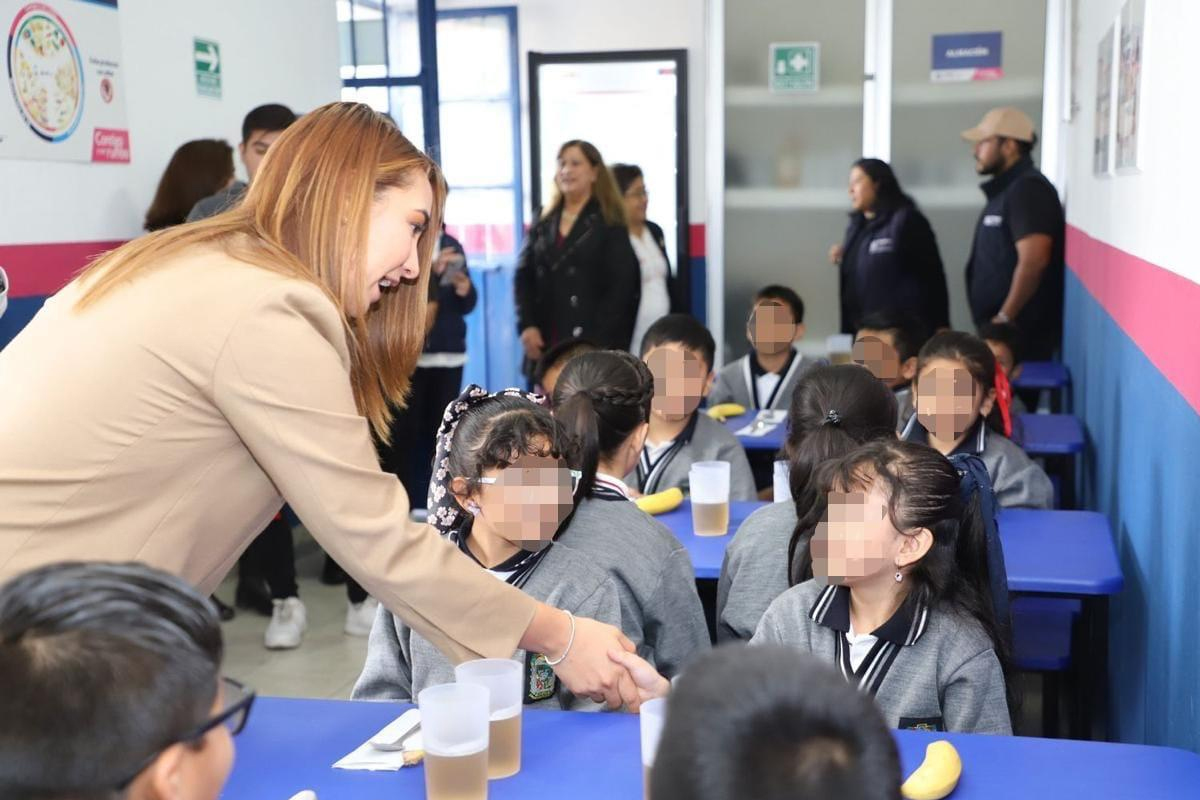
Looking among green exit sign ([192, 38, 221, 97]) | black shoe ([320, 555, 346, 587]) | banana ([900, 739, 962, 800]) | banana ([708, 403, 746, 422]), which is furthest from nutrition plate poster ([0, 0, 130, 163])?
banana ([900, 739, 962, 800])

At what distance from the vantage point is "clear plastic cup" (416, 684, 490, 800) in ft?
4.43

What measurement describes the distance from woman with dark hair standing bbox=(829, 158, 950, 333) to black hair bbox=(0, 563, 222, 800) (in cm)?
525

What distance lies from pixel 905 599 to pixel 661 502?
1.12 metres

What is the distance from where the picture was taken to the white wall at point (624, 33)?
804cm

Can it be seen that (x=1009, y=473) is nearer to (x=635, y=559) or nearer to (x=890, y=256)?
(x=635, y=559)

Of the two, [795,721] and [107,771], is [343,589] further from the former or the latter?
[795,721]

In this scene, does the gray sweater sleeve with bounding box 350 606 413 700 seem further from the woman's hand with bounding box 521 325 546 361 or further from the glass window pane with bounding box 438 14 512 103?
the glass window pane with bounding box 438 14 512 103

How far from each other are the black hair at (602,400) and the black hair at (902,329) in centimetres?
191

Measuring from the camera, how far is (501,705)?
146 cm

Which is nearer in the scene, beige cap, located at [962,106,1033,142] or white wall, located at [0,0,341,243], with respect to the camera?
white wall, located at [0,0,341,243]

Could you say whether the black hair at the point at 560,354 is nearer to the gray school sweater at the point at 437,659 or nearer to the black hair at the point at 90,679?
the gray school sweater at the point at 437,659

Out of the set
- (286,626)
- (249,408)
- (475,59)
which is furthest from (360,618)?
(475,59)

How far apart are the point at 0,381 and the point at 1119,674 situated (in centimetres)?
278

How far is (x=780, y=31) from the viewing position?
7293mm
